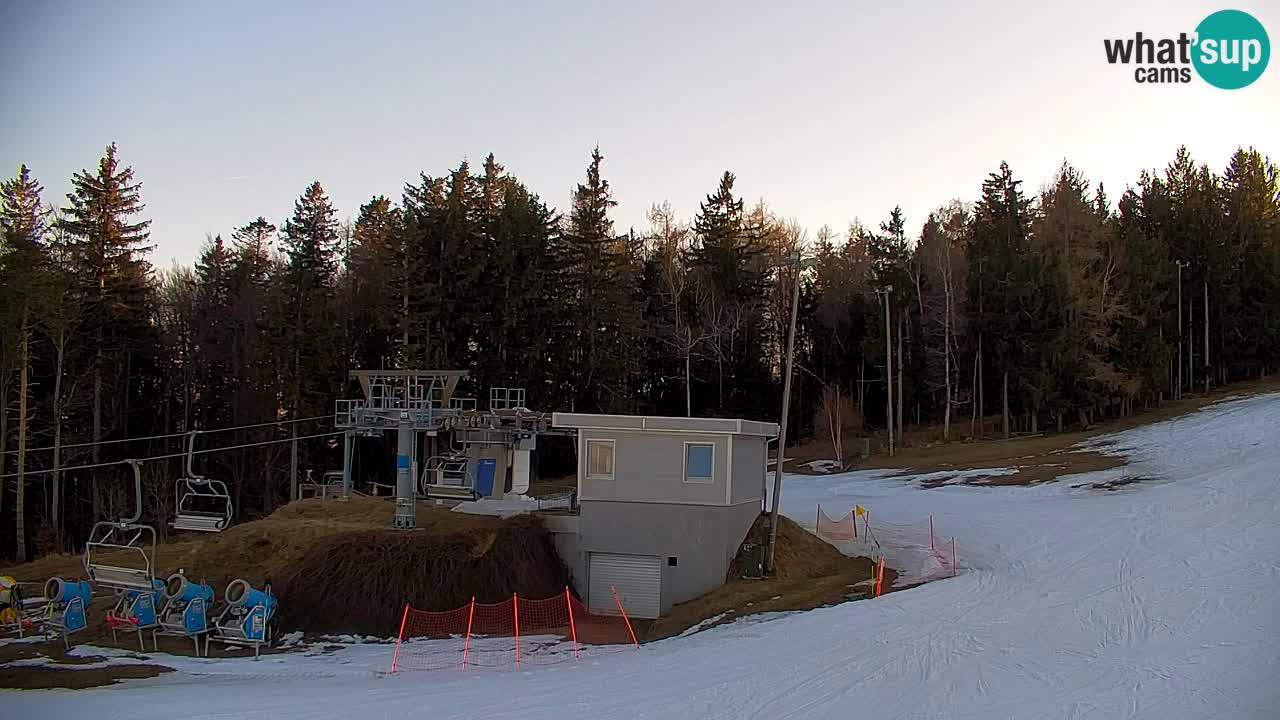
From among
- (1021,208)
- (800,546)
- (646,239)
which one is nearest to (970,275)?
Result: (1021,208)

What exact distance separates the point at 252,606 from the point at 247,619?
1.04 feet

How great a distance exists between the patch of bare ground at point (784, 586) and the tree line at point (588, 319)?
2320cm

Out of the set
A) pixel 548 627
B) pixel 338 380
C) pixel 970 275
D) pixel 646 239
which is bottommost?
pixel 548 627

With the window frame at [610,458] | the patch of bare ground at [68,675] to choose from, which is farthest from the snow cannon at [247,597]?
the window frame at [610,458]

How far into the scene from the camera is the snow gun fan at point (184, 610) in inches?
755

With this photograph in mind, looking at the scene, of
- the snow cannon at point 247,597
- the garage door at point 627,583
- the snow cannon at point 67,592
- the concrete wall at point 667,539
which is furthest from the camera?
the garage door at point 627,583

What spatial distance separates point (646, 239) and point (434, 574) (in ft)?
146

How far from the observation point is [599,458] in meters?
24.8

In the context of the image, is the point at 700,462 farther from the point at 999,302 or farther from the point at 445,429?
the point at 999,302

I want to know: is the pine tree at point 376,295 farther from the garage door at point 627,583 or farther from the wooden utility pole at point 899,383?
the wooden utility pole at point 899,383

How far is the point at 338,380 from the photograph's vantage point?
46.5m

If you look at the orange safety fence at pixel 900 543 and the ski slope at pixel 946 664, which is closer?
the ski slope at pixel 946 664

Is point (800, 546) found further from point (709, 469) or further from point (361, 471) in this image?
point (361, 471)

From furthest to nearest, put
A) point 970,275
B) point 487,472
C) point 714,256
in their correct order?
point 714,256, point 970,275, point 487,472
